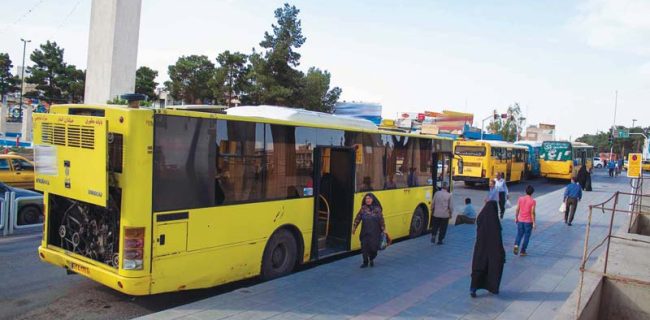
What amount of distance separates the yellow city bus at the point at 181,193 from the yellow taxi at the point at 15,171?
31.2 feet

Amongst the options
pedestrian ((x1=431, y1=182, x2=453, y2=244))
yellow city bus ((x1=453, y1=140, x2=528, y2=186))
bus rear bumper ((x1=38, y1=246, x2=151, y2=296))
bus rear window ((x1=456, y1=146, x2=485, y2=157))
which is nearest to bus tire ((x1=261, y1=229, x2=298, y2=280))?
bus rear bumper ((x1=38, y1=246, x2=151, y2=296))

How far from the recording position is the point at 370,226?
29.1 feet

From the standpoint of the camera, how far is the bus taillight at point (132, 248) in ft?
20.0

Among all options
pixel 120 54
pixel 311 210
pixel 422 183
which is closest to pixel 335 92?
pixel 120 54

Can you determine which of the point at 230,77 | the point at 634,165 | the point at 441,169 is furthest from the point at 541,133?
the point at 441,169

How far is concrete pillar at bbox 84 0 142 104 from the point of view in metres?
31.0

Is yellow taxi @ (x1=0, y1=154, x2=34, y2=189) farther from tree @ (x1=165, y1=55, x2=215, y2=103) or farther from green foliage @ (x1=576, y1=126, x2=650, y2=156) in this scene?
green foliage @ (x1=576, y1=126, x2=650, y2=156)

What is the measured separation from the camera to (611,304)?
24.0 feet

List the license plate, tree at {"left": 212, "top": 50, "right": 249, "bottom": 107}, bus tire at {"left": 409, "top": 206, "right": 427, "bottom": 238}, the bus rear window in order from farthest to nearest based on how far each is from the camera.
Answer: tree at {"left": 212, "top": 50, "right": 249, "bottom": 107}, the bus rear window, bus tire at {"left": 409, "top": 206, "right": 427, "bottom": 238}, the license plate

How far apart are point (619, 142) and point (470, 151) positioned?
80553mm

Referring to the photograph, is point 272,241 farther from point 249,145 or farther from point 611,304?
point 611,304

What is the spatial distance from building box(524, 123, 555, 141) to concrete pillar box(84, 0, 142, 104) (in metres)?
82.9

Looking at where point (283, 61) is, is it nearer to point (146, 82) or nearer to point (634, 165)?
point (146, 82)

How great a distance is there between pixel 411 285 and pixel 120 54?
95.9ft
